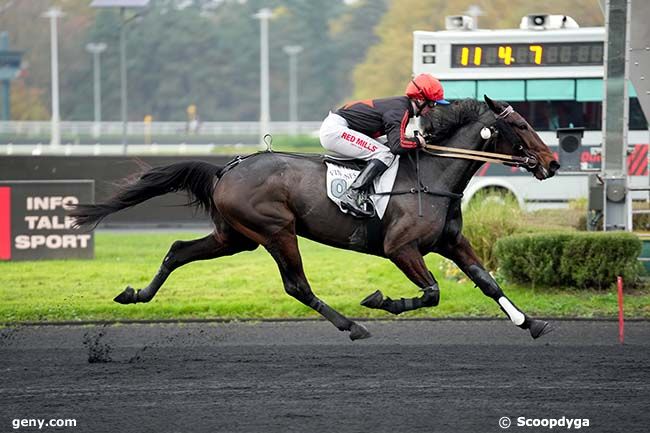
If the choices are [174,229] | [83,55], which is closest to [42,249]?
[174,229]

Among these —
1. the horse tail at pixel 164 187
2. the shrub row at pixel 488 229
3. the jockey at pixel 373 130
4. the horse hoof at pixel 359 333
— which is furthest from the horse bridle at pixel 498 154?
the shrub row at pixel 488 229

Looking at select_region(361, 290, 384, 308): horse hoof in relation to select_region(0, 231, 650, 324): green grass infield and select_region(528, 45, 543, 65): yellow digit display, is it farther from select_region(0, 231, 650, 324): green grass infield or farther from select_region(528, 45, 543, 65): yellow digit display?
select_region(528, 45, 543, 65): yellow digit display

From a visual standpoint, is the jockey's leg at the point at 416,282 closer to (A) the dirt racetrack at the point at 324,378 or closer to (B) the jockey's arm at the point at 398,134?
(A) the dirt racetrack at the point at 324,378

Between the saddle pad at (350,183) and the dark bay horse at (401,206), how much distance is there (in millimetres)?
48

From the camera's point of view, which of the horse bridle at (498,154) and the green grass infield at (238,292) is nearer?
the horse bridle at (498,154)

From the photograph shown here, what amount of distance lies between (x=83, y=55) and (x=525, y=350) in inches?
2077

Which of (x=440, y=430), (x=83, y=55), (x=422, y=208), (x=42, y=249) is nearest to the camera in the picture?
(x=440, y=430)

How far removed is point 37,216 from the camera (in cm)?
1627

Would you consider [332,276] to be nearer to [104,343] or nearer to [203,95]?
[104,343]

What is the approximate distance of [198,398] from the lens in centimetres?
741

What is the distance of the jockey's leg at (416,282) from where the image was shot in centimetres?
870

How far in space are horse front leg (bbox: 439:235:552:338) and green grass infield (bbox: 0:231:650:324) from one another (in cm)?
284

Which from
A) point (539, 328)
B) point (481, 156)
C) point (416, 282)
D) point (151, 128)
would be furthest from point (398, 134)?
point (151, 128)

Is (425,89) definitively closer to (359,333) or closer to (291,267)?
(291,267)
